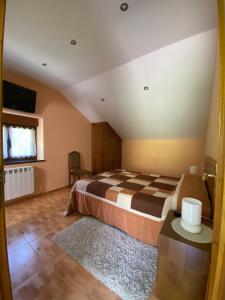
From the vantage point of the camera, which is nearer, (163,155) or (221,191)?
(221,191)

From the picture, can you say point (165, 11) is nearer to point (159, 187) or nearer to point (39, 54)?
point (39, 54)

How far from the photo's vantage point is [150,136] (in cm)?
400

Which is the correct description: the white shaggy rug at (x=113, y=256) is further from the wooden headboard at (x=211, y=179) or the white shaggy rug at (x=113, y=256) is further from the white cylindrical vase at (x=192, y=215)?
the wooden headboard at (x=211, y=179)

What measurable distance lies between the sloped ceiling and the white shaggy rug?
8.32 ft

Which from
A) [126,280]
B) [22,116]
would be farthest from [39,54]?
[126,280]

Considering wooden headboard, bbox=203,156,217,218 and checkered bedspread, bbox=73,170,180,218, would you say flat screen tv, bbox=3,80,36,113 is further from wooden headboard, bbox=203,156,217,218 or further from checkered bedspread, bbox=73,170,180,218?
wooden headboard, bbox=203,156,217,218

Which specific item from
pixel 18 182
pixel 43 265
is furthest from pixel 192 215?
pixel 18 182

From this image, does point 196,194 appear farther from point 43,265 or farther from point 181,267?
point 43,265

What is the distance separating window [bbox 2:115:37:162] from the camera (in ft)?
9.06

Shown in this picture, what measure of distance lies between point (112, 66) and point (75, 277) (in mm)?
2892

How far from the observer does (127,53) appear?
6.61ft

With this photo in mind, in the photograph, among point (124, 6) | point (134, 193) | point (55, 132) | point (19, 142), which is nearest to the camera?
point (124, 6)

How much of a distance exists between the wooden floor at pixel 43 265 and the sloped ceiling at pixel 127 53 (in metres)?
2.61

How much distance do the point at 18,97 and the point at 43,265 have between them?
107 inches
